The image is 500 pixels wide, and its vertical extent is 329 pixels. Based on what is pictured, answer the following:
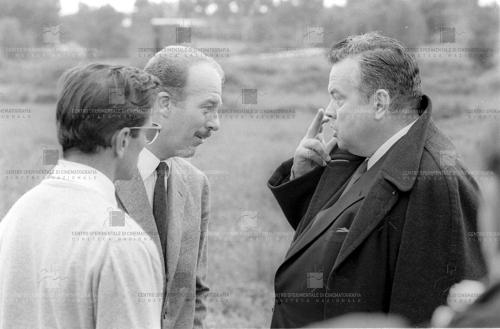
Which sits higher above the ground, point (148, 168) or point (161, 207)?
point (148, 168)

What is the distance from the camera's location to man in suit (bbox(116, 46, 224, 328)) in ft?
7.02

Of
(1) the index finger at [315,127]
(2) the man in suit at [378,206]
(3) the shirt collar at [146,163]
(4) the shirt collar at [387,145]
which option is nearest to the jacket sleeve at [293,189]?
(2) the man in suit at [378,206]

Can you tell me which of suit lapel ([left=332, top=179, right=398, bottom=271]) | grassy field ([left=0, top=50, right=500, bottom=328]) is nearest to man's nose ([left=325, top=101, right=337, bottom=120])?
suit lapel ([left=332, top=179, right=398, bottom=271])

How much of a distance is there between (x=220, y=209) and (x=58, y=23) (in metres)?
2.21

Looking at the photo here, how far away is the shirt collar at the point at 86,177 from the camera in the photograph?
4.80 ft

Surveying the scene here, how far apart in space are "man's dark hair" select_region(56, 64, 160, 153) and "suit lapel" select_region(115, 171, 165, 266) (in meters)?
0.54

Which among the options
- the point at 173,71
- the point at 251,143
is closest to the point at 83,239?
the point at 173,71

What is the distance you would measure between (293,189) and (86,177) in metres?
1.09

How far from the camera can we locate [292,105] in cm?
623

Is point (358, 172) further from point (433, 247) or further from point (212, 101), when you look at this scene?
point (212, 101)

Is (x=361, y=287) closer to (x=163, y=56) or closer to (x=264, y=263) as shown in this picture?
(x=163, y=56)

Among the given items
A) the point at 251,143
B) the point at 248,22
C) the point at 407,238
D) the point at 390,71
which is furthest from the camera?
the point at 251,143

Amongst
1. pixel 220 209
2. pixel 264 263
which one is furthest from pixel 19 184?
pixel 264 263

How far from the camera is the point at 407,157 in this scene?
2.08 metres
